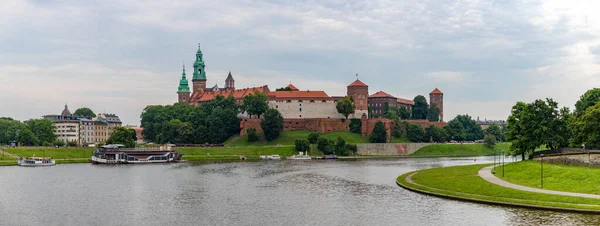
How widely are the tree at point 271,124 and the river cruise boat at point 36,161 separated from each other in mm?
49685

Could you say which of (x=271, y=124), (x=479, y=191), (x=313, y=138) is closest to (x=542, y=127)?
(x=479, y=191)

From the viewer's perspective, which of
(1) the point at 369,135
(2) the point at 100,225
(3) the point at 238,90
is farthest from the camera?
(3) the point at 238,90

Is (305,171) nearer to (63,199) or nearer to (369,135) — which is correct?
(63,199)

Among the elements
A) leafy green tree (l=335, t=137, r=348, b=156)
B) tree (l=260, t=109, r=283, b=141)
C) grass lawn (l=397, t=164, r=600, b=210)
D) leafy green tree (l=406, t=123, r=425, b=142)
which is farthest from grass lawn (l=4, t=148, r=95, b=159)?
leafy green tree (l=406, t=123, r=425, b=142)

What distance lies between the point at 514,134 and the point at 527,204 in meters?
35.1

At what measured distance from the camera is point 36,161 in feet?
309

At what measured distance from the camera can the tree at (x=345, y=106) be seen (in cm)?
A: 14812

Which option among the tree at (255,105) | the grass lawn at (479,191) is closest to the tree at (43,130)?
the tree at (255,105)

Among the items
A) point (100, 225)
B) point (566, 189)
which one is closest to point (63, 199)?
point (100, 225)

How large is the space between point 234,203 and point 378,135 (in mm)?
91932

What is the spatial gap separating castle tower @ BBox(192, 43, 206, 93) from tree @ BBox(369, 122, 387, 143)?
65.8 m

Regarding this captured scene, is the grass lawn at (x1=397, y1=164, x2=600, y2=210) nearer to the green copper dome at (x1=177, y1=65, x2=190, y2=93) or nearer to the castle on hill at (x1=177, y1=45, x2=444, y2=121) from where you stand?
the castle on hill at (x1=177, y1=45, x2=444, y2=121)

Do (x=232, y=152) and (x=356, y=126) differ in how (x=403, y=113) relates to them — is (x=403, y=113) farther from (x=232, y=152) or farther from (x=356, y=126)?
(x=232, y=152)

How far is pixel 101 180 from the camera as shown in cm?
6988
